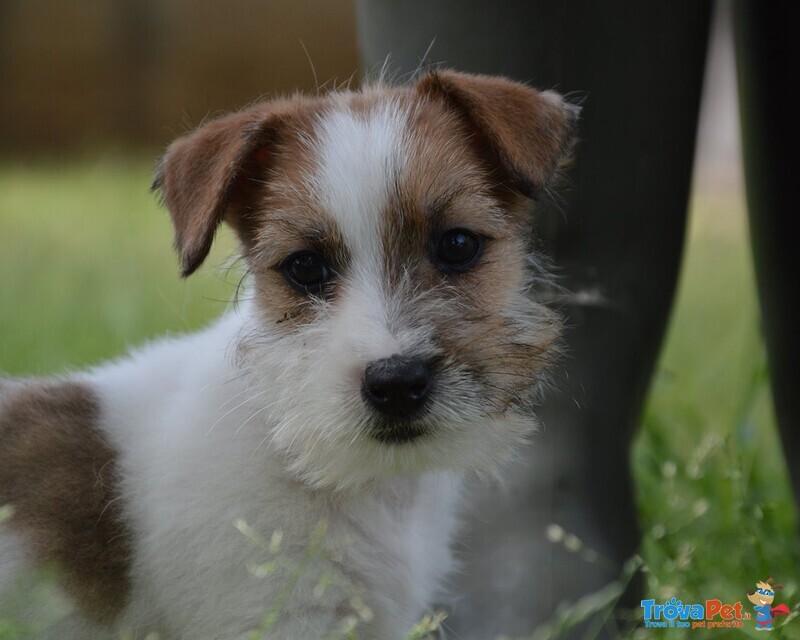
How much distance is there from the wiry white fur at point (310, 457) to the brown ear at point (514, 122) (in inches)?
7.6

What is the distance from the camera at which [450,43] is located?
359cm

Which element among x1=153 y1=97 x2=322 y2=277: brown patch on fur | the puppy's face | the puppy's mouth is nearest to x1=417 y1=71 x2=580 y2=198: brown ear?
the puppy's face

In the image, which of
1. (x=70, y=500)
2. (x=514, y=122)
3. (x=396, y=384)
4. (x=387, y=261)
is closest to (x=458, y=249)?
(x=387, y=261)

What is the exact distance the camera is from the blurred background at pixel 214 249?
166 inches

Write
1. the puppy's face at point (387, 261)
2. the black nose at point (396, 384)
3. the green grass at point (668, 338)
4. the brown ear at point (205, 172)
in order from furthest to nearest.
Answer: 1. the green grass at point (668, 338)
2. the brown ear at point (205, 172)
3. the puppy's face at point (387, 261)
4. the black nose at point (396, 384)

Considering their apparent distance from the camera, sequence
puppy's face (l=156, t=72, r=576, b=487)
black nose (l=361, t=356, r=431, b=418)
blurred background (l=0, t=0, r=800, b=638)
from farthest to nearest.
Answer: blurred background (l=0, t=0, r=800, b=638) < puppy's face (l=156, t=72, r=576, b=487) < black nose (l=361, t=356, r=431, b=418)

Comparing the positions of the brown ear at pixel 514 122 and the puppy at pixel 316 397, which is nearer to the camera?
the puppy at pixel 316 397

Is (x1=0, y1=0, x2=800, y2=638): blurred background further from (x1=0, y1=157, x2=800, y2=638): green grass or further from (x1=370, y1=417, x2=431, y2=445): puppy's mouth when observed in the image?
(x1=370, y1=417, x2=431, y2=445): puppy's mouth


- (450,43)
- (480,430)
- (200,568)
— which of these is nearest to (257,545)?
(200,568)

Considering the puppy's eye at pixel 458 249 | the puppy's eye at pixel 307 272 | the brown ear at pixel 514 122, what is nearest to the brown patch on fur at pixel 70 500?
the puppy's eye at pixel 307 272

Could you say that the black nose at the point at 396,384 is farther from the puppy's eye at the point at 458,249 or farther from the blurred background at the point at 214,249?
the blurred background at the point at 214,249

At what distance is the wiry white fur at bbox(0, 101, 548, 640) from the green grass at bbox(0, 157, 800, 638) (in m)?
0.56

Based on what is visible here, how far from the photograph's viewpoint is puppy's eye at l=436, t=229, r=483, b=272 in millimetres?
3102

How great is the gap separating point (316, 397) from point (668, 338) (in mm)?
3853
